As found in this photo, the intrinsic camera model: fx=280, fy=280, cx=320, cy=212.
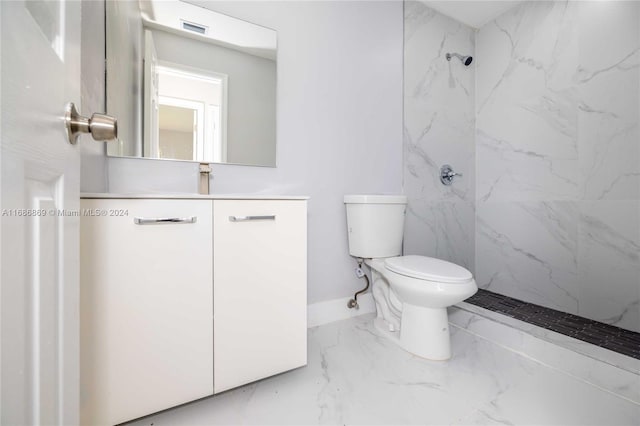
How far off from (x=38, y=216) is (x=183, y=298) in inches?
24.8

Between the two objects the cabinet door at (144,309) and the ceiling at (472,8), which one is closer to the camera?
the cabinet door at (144,309)

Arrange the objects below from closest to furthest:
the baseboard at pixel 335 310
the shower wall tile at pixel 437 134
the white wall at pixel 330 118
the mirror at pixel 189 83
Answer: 1. the mirror at pixel 189 83
2. the white wall at pixel 330 118
3. the baseboard at pixel 335 310
4. the shower wall tile at pixel 437 134

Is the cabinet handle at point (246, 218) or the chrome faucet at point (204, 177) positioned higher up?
the chrome faucet at point (204, 177)

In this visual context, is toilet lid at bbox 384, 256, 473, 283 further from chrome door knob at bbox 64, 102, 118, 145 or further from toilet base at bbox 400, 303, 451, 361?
chrome door knob at bbox 64, 102, 118, 145

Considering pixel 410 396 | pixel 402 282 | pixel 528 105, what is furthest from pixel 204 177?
pixel 528 105

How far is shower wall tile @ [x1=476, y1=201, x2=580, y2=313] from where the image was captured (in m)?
1.80

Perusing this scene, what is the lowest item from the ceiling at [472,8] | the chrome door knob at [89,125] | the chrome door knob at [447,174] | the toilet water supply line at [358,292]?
the toilet water supply line at [358,292]

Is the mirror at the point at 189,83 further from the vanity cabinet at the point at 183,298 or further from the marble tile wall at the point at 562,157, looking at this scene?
the marble tile wall at the point at 562,157

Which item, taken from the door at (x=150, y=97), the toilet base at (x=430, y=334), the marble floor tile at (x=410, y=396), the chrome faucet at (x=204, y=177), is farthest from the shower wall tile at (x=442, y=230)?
the door at (x=150, y=97)

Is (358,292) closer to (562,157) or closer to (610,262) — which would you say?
(610,262)

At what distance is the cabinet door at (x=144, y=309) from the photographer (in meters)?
0.81

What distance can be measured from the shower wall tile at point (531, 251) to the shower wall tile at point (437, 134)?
12cm

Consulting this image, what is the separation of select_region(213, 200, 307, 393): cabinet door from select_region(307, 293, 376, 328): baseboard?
0.51 m

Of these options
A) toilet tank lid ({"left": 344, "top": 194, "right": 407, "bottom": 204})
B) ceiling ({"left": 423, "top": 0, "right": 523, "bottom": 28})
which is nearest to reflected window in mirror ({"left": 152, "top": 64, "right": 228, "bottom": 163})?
toilet tank lid ({"left": 344, "top": 194, "right": 407, "bottom": 204})
